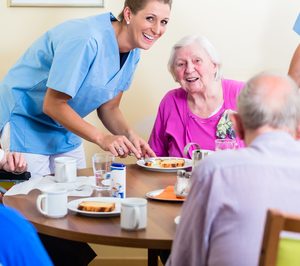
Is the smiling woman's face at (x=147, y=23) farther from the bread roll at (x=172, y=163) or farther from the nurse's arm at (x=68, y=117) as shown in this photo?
the bread roll at (x=172, y=163)

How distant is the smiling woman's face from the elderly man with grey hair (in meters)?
1.18

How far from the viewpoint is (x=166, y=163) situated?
2.28 metres

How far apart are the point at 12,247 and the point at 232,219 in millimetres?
450

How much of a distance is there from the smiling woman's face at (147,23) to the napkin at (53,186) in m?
0.64

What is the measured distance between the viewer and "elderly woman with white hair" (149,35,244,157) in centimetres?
250

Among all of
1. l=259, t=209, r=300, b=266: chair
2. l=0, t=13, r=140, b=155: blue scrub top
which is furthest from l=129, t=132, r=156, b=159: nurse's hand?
l=259, t=209, r=300, b=266: chair

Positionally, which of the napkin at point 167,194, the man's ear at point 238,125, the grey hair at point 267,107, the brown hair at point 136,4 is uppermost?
the brown hair at point 136,4

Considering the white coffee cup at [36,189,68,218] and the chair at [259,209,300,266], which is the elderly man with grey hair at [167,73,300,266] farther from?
the white coffee cup at [36,189,68,218]

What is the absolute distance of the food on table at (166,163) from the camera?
2.27 meters

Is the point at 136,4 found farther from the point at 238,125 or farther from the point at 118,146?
the point at 238,125

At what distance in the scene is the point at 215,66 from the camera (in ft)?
8.48

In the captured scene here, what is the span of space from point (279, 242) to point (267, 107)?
0.97ft

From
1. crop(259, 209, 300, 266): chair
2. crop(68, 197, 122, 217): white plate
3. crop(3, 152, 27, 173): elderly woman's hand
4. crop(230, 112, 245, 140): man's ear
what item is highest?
crop(230, 112, 245, 140): man's ear


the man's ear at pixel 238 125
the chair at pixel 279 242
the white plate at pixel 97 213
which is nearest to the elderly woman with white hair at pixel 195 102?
the white plate at pixel 97 213
